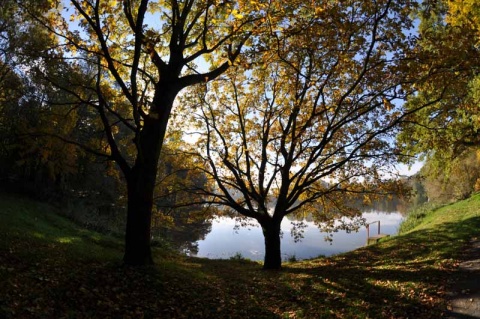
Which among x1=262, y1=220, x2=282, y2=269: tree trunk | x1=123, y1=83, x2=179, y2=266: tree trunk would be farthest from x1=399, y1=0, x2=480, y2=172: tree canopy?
x1=123, y1=83, x2=179, y2=266: tree trunk

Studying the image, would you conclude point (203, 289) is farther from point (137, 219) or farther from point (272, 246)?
point (272, 246)

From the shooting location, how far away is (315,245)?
39000 mm

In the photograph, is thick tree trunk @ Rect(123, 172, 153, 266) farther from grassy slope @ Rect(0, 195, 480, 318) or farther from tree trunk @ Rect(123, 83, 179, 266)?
grassy slope @ Rect(0, 195, 480, 318)

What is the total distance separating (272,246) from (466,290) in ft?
23.8

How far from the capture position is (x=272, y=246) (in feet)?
45.4

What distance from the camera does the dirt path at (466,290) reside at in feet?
21.4

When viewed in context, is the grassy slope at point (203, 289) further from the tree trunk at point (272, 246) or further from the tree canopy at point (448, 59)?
the tree canopy at point (448, 59)

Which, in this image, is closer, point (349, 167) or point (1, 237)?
point (1, 237)

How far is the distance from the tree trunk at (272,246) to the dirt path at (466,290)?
6.18 metres

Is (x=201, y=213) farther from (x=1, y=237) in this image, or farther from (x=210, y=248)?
(x=210, y=248)

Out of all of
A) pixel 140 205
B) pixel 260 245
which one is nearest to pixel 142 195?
pixel 140 205

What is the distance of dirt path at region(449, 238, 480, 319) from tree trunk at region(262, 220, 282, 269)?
618 centimetres

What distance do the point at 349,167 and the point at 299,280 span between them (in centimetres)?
598

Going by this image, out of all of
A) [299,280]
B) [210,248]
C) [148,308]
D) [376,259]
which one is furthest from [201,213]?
[210,248]
